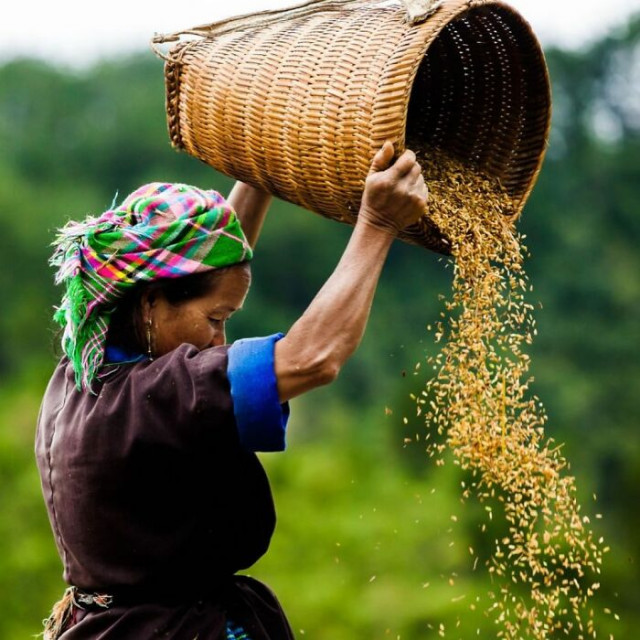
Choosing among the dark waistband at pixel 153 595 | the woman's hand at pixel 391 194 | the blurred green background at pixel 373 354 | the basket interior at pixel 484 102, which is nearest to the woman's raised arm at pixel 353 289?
the woman's hand at pixel 391 194

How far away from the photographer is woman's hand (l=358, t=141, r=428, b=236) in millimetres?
2607

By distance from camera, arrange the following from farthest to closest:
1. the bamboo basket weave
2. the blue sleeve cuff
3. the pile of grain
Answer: the pile of grain → the bamboo basket weave → the blue sleeve cuff

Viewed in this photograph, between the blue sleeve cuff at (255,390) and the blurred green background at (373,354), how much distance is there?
6.41m

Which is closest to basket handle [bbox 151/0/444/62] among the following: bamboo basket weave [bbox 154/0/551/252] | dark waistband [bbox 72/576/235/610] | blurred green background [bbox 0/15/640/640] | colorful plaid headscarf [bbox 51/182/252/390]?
bamboo basket weave [bbox 154/0/551/252]

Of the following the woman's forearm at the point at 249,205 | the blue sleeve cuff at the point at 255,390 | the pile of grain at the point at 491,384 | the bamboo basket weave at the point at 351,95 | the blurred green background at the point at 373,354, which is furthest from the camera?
the blurred green background at the point at 373,354

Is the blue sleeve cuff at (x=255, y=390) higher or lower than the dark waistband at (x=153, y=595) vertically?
higher

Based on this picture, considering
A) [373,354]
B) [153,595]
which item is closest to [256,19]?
[153,595]

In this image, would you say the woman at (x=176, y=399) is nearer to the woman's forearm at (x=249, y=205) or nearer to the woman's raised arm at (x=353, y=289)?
the woman's raised arm at (x=353, y=289)

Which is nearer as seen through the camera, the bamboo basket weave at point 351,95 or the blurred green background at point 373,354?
the bamboo basket weave at point 351,95

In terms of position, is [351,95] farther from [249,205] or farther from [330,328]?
[249,205]

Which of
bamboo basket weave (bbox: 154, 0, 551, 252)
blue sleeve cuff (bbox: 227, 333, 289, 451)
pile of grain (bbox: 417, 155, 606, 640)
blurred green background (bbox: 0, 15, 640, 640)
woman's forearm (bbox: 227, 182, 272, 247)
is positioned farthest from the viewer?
blurred green background (bbox: 0, 15, 640, 640)

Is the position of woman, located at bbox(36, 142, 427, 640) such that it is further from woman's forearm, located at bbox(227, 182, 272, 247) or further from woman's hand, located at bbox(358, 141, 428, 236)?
woman's forearm, located at bbox(227, 182, 272, 247)

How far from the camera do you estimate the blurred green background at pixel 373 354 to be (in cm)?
1360

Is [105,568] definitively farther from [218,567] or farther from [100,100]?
[100,100]
